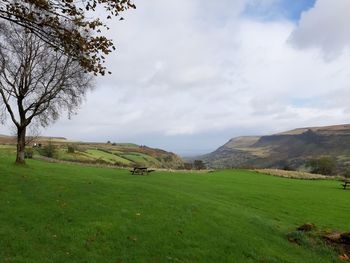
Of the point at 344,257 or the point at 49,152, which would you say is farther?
the point at 49,152

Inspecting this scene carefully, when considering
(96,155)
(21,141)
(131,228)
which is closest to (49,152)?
(96,155)

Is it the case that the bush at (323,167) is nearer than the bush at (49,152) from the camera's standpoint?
No

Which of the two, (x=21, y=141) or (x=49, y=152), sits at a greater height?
(x=21, y=141)

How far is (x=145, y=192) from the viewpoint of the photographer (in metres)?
23.0

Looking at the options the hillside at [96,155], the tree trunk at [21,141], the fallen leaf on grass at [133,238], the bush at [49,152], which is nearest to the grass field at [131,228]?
the fallen leaf on grass at [133,238]

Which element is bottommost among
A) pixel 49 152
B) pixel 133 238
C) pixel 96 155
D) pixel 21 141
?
pixel 133 238

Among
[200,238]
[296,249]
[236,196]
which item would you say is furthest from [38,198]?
[236,196]

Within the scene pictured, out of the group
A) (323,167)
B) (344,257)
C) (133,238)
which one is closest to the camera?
(133,238)

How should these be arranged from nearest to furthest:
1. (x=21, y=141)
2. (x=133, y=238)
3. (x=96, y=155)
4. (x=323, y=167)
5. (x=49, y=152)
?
(x=133, y=238) → (x=21, y=141) → (x=49, y=152) → (x=323, y=167) → (x=96, y=155)

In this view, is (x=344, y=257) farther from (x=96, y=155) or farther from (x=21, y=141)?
(x=96, y=155)

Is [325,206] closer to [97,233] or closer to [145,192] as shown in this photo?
[145,192]

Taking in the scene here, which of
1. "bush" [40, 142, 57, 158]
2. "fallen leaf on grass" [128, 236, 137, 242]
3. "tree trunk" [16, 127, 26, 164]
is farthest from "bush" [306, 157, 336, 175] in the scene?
"fallen leaf on grass" [128, 236, 137, 242]

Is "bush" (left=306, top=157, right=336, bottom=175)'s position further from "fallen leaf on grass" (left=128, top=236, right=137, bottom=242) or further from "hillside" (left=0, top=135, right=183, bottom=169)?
"fallen leaf on grass" (left=128, top=236, right=137, bottom=242)

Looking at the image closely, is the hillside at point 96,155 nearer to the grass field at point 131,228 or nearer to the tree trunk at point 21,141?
the tree trunk at point 21,141
